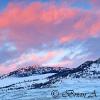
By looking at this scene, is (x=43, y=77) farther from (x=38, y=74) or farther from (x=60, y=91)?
(x=60, y=91)

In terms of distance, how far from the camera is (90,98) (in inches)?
2343

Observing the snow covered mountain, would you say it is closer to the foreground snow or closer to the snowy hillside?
the snowy hillside

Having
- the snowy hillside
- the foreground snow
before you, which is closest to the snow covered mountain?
the snowy hillside

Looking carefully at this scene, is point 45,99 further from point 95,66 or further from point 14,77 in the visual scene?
point 14,77

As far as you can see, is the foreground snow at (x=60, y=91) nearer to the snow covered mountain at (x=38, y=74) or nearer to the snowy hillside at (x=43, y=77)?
the snowy hillside at (x=43, y=77)

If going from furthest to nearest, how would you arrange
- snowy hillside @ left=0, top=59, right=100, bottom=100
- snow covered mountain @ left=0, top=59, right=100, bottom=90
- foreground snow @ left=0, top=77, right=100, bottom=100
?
1. snow covered mountain @ left=0, top=59, right=100, bottom=90
2. snowy hillside @ left=0, top=59, right=100, bottom=100
3. foreground snow @ left=0, top=77, right=100, bottom=100

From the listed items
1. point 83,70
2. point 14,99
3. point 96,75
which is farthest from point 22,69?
point 14,99

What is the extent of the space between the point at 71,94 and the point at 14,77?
7541cm

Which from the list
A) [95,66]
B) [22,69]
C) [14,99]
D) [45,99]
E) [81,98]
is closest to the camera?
[81,98]

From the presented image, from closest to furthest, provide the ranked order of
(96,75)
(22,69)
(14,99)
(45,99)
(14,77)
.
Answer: (45,99), (14,99), (96,75), (14,77), (22,69)

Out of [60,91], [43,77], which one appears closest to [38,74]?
[43,77]

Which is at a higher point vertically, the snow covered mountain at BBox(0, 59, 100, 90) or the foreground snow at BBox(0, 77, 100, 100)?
the snow covered mountain at BBox(0, 59, 100, 90)

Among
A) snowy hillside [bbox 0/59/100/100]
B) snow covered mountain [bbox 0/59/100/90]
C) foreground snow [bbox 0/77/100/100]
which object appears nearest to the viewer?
foreground snow [bbox 0/77/100/100]

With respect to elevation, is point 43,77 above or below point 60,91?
above
